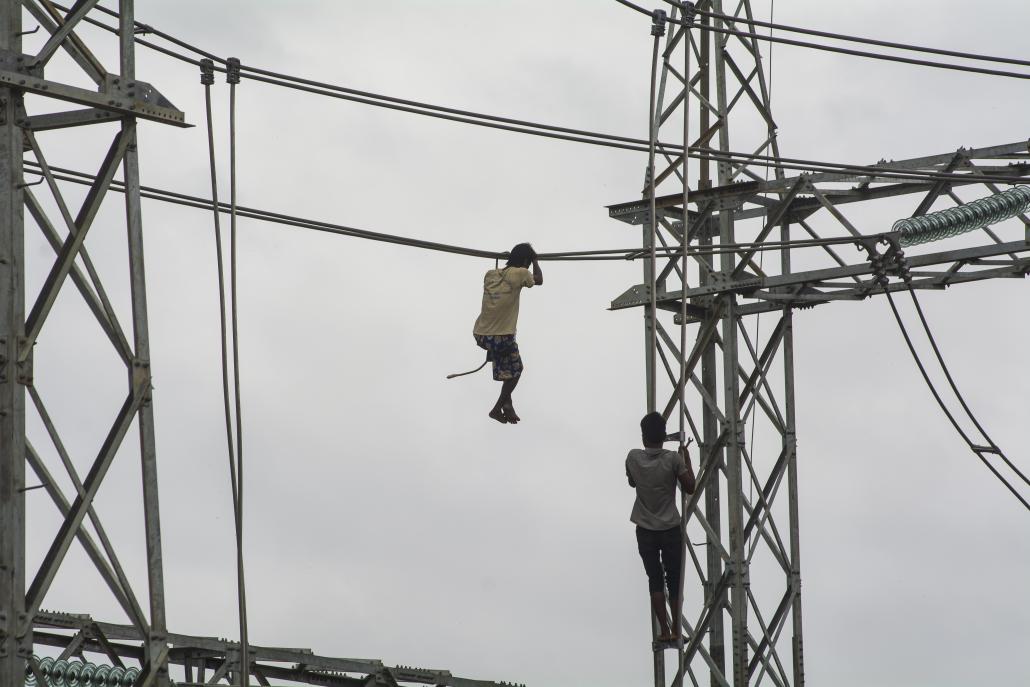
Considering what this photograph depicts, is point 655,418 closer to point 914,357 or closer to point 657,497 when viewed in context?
point 657,497

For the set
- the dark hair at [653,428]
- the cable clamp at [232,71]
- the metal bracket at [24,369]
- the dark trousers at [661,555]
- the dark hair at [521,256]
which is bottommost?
the metal bracket at [24,369]

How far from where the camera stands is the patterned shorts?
42.0 feet

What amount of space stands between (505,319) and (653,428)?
1.95 meters

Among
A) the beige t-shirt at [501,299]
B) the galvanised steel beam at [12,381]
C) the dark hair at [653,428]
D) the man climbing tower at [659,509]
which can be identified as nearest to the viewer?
the galvanised steel beam at [12,381]

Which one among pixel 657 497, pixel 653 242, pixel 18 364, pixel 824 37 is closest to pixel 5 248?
pixel 18 364

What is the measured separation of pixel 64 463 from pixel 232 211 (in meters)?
2.38

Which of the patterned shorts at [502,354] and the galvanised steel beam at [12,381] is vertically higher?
the patterned shorts at [502,354]

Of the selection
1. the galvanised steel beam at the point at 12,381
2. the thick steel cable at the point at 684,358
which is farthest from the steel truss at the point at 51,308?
the thick steel cable at the point at 684,358

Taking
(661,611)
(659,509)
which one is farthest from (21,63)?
(661,611)

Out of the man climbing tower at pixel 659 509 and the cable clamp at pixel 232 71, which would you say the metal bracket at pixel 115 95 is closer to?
the cable clamp at pixel 232 71

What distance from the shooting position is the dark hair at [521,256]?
12.7m

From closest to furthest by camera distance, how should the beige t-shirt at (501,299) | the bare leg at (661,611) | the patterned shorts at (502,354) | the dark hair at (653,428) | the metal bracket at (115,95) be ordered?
1. the metal bracket at (115,95)
2. the dark hair at (653,428)
3. the bare leg at (661,611)
4. the beige t-shirt at (501,299)
5. the patterned shorts at (502,354)

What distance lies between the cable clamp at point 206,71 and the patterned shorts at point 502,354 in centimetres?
295

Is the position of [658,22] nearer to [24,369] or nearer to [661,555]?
[661,555]
